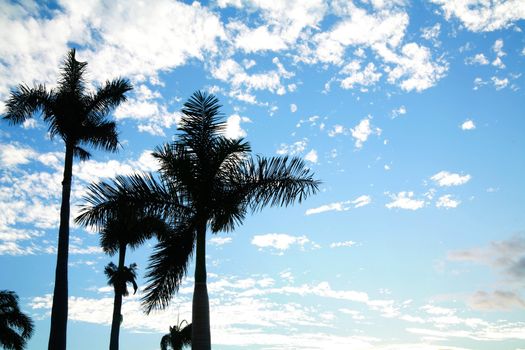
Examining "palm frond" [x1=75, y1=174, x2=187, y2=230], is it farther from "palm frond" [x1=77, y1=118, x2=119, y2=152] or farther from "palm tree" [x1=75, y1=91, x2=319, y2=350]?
"palm frond" [x1=77, y1=118, x2=119, y2=152]

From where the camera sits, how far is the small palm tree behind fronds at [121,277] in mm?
29938

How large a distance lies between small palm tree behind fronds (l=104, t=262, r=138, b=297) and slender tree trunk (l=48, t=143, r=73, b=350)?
13.8m

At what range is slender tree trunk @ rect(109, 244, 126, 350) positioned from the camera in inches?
1101

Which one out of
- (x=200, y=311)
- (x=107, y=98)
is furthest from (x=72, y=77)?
(x=200, y=311)

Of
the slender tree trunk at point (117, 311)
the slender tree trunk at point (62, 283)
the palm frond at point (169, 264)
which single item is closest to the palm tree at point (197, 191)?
the palm frond at point (169, 264)

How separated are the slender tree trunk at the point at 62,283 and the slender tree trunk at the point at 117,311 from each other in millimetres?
13187

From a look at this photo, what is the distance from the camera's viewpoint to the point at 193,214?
11.7 meters

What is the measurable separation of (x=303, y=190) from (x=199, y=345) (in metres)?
4.16

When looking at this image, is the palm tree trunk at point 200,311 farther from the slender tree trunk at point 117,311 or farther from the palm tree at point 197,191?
the slender tree trunk at point 117,311

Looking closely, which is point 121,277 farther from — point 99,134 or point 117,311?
point 99,134

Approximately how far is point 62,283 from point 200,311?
8106 millimetres

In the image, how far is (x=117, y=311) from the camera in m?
29.1

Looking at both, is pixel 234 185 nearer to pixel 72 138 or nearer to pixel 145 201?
pixel 145 201

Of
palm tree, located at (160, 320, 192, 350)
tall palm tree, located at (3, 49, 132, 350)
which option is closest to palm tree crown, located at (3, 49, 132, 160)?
tall palm tree, located at (3, 49, 132, 350)
